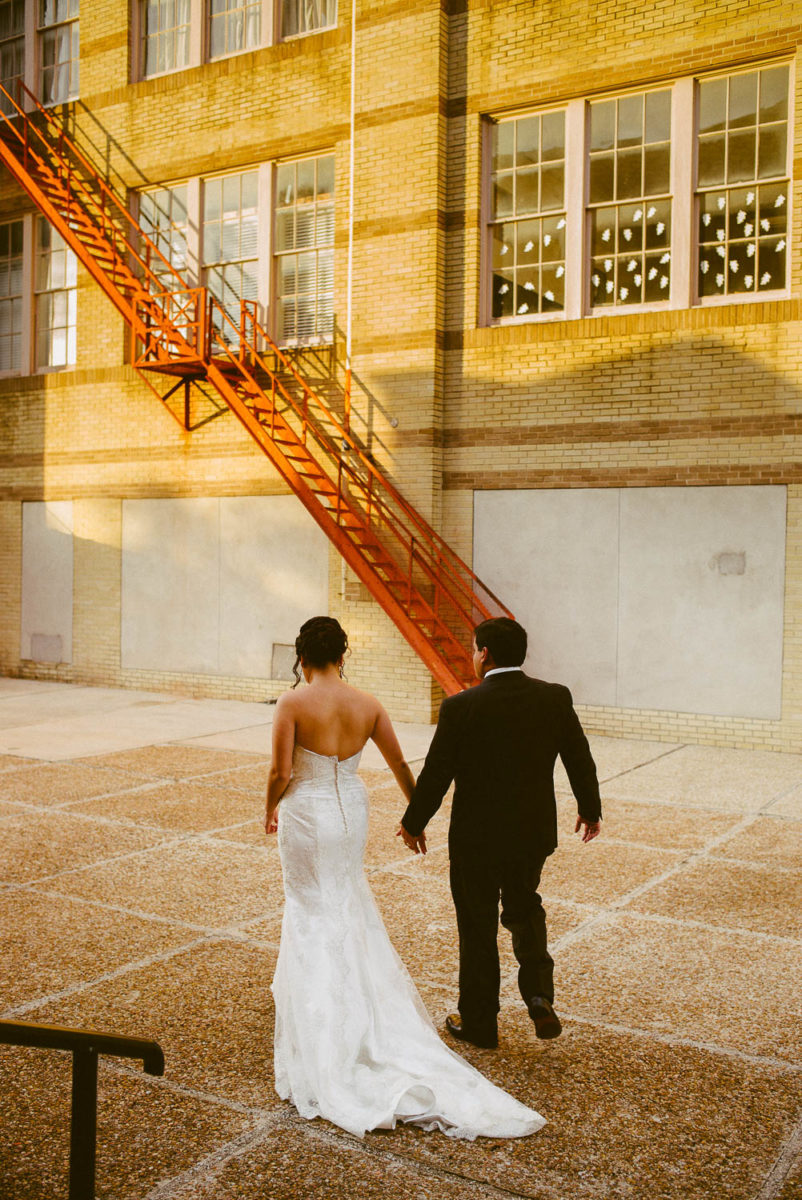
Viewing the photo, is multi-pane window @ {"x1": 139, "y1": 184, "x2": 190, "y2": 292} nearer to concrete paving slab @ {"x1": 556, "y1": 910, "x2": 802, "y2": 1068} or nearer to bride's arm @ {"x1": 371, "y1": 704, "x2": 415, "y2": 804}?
concrete paving slab @ {"x1": 556, "y1": 910, "x2": 802, "y2": 1068}

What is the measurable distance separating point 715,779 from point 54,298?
12612 millimetres

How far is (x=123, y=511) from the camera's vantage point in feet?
54.9

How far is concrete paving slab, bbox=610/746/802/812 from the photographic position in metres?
9.70

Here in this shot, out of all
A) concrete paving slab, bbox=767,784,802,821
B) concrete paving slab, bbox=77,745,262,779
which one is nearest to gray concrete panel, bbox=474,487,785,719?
concrete paving slab, bbox=767,784,802,821

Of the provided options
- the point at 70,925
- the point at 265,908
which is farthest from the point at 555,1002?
the point at 70,925

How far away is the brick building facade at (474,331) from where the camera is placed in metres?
12.3

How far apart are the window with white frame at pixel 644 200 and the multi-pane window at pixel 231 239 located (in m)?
3.63

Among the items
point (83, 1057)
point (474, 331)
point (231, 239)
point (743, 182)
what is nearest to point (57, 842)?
point (83, 1057)

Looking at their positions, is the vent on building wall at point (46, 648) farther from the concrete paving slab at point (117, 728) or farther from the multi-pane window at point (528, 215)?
the multi-pane window at point (528, 215)

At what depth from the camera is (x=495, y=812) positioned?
4.60 meters

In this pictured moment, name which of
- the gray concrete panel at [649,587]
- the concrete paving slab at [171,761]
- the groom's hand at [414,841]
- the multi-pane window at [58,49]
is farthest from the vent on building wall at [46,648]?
the groom's hand at [414,841]

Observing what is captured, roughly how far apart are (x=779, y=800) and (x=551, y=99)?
28.2ft

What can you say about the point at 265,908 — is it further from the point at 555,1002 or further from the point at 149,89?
the point at 149,89

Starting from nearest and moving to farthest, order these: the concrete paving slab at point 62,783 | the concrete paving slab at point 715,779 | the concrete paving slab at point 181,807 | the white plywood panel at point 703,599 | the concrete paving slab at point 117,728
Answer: the concrete paving slab at point 181,807, the concrete paving slab at point 62,783, the concrete paving slab at point 715,779, the concrete paving slab at point 117,728, the white plywood panel at point 703,599
